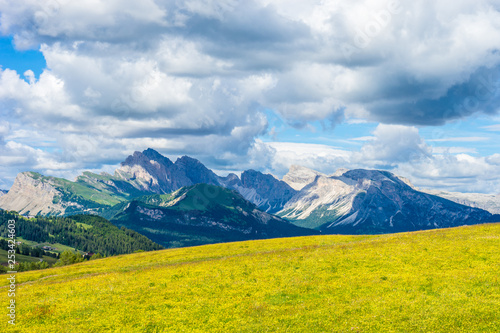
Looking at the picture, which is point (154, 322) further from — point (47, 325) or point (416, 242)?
point (416, 242)

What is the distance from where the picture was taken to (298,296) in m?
35.8

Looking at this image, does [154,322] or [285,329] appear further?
[154,322]

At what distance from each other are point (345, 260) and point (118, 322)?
27.6 meters

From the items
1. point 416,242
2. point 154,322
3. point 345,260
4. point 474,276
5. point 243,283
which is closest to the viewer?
point 154,322

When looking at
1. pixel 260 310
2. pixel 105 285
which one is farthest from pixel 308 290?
pixel 105 285

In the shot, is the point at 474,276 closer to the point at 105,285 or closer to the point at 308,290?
the point at 308,290

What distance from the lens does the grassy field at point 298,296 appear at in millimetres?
30031

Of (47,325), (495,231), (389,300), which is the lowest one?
(47,325)

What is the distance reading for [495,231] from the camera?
57.3 metres

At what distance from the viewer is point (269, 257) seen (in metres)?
54.5

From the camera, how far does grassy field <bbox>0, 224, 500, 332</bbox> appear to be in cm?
3003

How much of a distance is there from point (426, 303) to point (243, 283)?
18.0 meters

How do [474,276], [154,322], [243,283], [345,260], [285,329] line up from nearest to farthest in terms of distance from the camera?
[285,329]
[154,322]
[474,276]
[243,283]
[345,260]

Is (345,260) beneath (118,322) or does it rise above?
above
